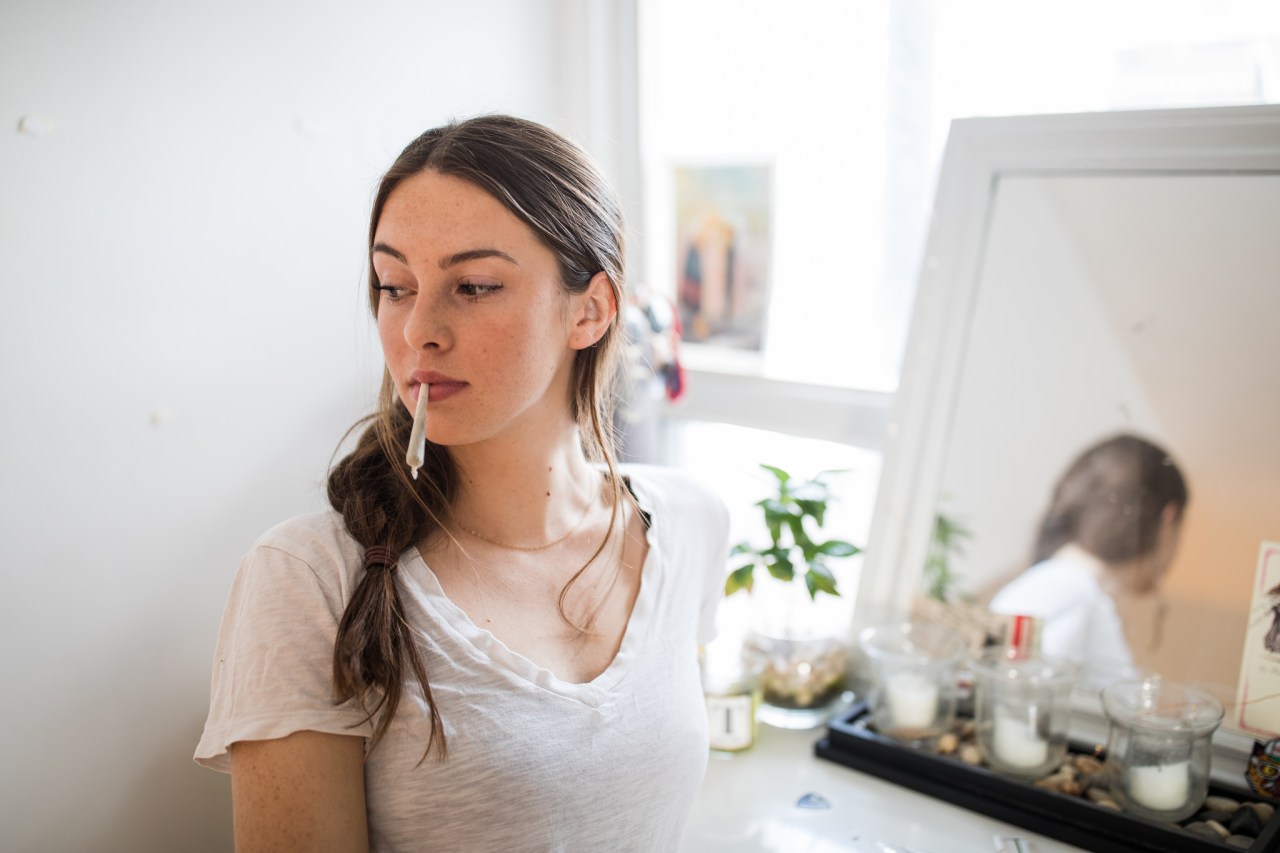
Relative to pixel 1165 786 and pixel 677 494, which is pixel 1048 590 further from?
pixel 677 494

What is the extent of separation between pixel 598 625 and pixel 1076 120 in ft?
2.71

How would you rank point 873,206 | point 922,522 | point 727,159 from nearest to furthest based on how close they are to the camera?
point 922,522
point 873,206
point 727,159

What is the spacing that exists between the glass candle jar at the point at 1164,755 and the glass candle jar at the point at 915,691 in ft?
0.66

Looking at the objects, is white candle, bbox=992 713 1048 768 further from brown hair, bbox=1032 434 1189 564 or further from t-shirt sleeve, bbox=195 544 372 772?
t-shirt sleeve, bbox=195 544 372 772

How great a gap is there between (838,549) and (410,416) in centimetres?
61

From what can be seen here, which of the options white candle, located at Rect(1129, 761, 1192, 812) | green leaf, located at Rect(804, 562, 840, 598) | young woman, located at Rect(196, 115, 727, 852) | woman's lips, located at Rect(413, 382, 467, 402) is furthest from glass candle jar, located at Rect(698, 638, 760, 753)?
woman's lips, located at Rect(413, 382, 467, 402)

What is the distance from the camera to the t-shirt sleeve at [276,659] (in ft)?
2.66

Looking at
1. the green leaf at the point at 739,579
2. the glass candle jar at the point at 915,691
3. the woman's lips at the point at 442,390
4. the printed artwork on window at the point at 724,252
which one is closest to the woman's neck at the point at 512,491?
the woman's lips at the point at 442,390

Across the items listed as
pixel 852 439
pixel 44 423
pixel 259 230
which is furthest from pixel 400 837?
pixel 852 439

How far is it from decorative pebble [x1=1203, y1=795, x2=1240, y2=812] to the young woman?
1.81 ft

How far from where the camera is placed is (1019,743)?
1.14 metres

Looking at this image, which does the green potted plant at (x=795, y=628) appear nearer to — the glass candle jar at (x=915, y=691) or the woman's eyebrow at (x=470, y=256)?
the glass candle jar at (x=915, y=691)

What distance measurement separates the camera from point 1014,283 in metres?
1.28

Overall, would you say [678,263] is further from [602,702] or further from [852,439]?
[602,702]
